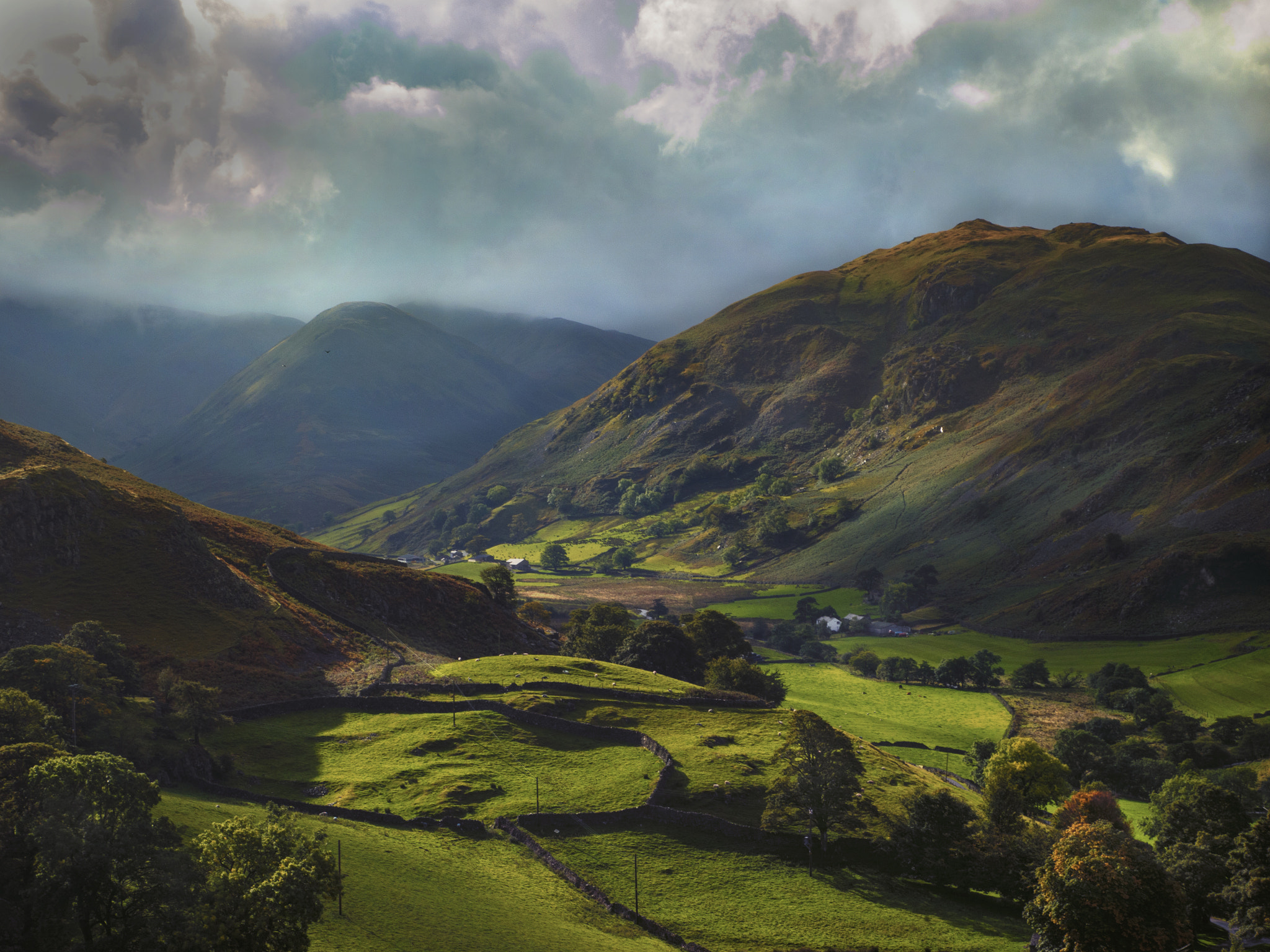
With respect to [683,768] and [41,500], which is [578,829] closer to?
[683,768]

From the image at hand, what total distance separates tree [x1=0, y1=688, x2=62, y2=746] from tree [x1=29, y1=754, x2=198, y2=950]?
12639 millimetres

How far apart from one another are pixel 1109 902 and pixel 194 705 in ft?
207

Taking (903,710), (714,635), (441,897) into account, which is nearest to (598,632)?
(714,635)

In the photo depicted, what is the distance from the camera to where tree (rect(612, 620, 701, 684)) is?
113 m

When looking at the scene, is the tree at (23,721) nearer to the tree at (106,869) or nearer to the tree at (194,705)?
the tree at (194,705)

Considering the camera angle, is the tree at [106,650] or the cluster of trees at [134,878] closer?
the cluster of trees at [134,878]

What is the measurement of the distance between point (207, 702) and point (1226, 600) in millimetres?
166231

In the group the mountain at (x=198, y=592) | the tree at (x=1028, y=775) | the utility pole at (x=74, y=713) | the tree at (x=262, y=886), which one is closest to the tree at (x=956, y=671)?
the tree at (x=1028, y=775)

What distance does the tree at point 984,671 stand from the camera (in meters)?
138

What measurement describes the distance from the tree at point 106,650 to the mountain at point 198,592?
5.07m

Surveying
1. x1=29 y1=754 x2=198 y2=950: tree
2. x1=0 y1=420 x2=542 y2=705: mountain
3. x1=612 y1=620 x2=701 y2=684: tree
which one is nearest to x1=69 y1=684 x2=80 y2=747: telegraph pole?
x1=29 y1=754 x2=198 y2=950: tree

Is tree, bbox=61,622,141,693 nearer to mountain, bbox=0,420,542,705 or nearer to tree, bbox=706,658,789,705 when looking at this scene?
mountain, bbox=0,420,542,705

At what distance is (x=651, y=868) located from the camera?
55.5 m

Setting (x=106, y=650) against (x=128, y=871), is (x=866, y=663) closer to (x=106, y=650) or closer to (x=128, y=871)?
(x=106, y=650)
